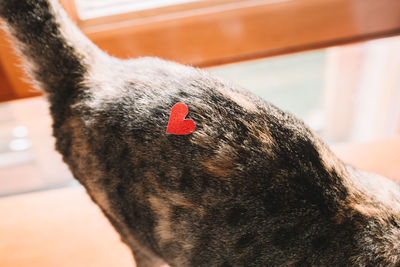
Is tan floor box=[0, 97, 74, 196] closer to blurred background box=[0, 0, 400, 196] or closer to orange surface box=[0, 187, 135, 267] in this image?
blurred background box=[0, 0, 400, 196]

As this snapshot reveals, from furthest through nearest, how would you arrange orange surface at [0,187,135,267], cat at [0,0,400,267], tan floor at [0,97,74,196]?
1. tan floor at [0,97,74,196]
2. orange surface at [0,187,135,267]
3. cat at [0,0,400,267]

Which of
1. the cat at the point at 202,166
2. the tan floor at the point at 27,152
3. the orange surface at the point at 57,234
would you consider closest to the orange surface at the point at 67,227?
the orange surface at the point at 57,234

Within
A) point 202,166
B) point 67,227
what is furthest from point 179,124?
point 67,227

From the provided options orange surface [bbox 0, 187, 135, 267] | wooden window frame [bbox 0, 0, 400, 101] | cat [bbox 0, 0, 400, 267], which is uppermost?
wooden window frame [bbox 0, 0, 400, 101]

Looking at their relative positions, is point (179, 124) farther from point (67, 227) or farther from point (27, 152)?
point (27, 152)

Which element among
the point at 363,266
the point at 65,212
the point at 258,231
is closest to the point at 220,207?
the point at 258,231

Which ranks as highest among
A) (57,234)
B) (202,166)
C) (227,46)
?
(227,46)

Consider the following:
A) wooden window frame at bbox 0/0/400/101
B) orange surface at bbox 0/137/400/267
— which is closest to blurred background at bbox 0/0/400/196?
wooden window frame at bbox 0/0/400/101
